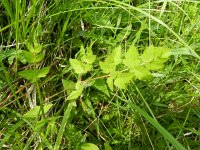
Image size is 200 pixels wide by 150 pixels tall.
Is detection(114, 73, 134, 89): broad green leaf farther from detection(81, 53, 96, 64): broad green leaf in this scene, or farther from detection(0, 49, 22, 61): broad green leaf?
detection(0, 49, 22, 61): broad green leaf

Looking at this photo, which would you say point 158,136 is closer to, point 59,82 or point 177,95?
point 177,95

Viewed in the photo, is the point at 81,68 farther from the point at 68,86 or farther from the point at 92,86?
the point at 92,86

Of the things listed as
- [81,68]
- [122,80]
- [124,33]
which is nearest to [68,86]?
[81,68]

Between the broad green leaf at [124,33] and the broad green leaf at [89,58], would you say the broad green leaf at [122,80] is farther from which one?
the broad green leaf at [124,33]

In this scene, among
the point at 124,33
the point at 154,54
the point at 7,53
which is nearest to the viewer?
the point at 154,54

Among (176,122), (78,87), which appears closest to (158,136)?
(176,122)
